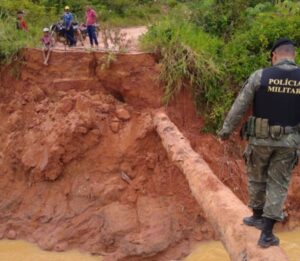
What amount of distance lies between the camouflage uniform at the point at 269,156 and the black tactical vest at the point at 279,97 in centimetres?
6

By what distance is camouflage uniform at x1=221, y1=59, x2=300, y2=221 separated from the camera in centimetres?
446

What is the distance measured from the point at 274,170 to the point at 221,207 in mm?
1228

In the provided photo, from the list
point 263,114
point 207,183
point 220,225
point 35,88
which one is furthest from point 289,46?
point 35,88

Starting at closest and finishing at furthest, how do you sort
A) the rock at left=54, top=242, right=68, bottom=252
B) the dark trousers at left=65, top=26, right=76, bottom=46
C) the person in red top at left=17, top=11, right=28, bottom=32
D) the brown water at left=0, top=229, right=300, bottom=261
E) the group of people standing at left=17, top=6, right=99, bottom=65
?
the brown water at left=0, top=229, right=300, bottom=261 → the rock at left=54, top=242, right=68, bottom=252 → the group of people standing at left=17, top=6, right=99, bottom=65 → the dark trousers at left=65, top=26, right=76, bottom=46 → the person in red top at left=17, top=11, right=28, bottom=32

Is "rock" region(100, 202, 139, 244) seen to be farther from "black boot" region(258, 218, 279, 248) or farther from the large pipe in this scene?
"black boot" region(258, 218, 279, 248)

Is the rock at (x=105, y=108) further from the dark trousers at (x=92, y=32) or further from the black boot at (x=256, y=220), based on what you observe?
the black boot at (x=256, y=220)

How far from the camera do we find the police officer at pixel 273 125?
437cm

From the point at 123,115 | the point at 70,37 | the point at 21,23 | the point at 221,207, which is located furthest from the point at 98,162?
the point at 221,207

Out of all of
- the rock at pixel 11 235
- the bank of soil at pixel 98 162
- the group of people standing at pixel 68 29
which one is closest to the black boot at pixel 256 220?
the bank of soil at pixel 98 162

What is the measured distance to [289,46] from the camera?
439 centimetres

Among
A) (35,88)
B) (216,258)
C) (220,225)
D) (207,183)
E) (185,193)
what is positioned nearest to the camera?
(220,225)

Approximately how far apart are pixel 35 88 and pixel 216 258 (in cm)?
459

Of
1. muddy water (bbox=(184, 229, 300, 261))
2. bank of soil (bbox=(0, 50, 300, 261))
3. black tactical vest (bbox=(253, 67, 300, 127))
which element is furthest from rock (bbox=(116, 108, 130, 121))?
black tactical vest (bbox=(253, 67, 300, 127))

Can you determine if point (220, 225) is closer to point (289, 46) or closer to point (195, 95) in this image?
point (289, 46)
